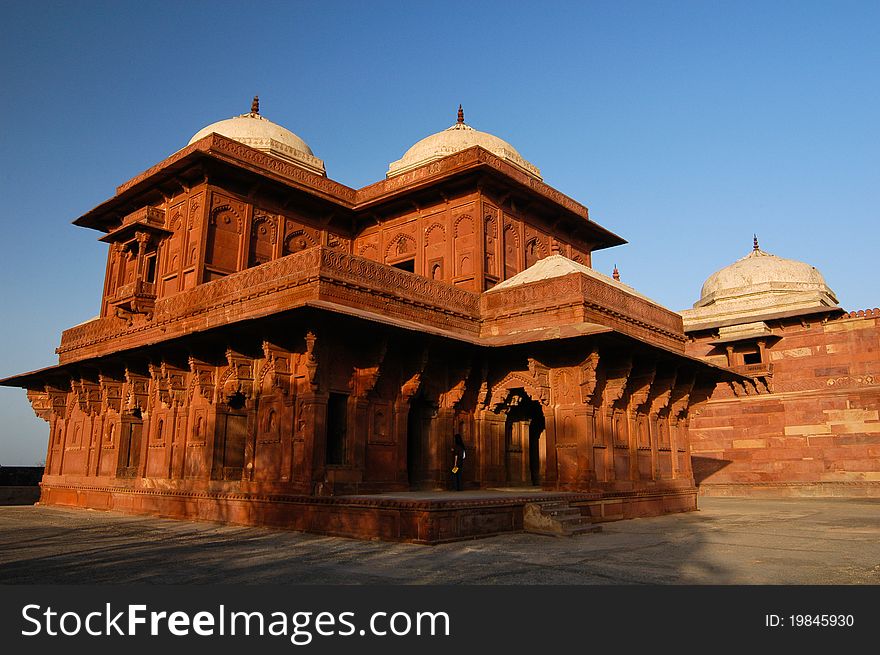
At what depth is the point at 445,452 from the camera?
1371 cm

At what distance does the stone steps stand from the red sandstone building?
13.3 metres

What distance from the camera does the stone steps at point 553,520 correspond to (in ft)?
34.1

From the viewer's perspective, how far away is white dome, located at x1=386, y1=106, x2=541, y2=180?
2069 cm

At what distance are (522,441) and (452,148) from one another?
9.24 m

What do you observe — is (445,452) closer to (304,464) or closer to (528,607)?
(304,464)

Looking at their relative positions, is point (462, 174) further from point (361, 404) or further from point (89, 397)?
point (89, 397)

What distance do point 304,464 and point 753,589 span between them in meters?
7.16

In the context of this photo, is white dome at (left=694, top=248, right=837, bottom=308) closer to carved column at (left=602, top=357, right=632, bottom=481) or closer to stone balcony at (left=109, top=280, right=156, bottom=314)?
carved column at (left=602, top=357, right=632, bottom=481)

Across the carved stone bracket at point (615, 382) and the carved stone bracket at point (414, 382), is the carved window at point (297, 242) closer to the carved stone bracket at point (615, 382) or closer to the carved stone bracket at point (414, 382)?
the carved stone bracket at point (414, 382)

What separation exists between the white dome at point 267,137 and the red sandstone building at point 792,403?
1535cm

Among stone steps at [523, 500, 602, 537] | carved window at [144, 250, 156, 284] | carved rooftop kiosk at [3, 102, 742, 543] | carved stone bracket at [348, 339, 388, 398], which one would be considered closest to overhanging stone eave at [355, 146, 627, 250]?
carved rooftop kiosk at [3, 102, 742, 543]

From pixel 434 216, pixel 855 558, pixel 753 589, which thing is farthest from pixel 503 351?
pixel 753 589

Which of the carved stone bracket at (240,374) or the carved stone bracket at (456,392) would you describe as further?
the carved stone bracket at (456,392)

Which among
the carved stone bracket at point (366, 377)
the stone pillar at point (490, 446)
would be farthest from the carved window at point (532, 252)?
the carved stone bracket at point (366, 377)
